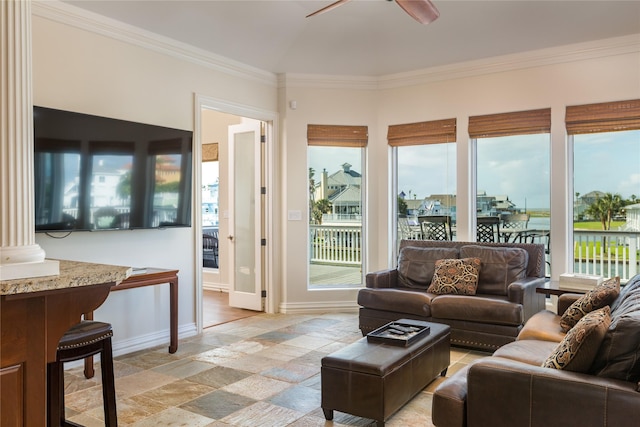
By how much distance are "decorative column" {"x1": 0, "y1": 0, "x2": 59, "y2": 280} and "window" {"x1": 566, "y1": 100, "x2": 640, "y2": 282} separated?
4.91 metres

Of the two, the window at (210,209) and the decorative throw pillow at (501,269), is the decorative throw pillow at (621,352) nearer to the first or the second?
the decorative throw pillow at (501,269)

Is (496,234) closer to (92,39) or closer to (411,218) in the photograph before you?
(411,218)

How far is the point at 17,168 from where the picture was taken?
1852 mm

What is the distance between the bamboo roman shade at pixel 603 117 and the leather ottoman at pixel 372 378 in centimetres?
324

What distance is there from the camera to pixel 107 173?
3.91 metres

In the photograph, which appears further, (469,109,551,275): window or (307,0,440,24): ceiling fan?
(469,109,551,275): window

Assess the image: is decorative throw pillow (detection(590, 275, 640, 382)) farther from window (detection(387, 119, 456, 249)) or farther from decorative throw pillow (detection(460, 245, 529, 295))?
window (detection(387, 119, 456, 249))

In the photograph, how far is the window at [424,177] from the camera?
573 centimetres

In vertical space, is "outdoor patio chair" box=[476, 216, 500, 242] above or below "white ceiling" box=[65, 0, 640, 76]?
below

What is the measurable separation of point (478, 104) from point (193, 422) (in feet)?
14.7

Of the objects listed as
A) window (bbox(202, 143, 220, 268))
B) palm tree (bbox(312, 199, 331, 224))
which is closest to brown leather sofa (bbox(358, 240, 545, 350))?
palm tree (bbox(312, 199, 331, 224))

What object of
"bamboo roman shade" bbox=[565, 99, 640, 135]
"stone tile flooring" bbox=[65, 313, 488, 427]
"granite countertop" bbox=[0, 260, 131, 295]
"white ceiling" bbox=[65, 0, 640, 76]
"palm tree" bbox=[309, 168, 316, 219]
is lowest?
"stone tile flooring" bbox=[65, 313, 488, 427]

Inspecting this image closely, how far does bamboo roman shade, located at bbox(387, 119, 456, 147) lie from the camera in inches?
222

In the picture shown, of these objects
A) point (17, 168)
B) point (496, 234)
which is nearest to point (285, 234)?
point (496, 234)
